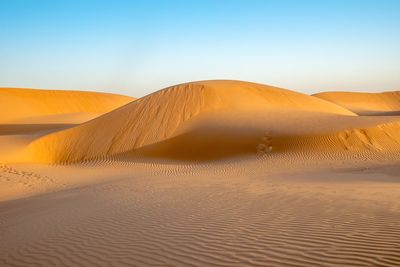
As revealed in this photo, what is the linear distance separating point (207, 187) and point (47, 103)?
223ft

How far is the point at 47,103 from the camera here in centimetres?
7394

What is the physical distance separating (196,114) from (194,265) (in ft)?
77.5

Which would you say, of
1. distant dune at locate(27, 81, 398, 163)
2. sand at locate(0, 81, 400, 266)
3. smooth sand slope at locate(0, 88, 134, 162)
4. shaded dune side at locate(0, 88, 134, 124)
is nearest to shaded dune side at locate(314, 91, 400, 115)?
smooth sand slope at locate(0, 88, 134, 162)

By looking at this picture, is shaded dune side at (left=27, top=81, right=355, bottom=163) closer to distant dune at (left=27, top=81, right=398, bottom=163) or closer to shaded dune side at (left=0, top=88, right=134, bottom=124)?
distant dune at (left=27, top=81, right=398, bottom=163)

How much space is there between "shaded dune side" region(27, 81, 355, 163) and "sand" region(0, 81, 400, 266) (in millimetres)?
122

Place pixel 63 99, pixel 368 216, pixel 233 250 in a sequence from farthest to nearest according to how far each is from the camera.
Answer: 1. pixel 63 99
2. pixel 368 216
3. pixel 233 250

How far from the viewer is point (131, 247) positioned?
5781 millimetres

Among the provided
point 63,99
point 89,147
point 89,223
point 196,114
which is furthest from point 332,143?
point 63,99

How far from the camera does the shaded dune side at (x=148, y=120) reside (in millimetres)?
24984

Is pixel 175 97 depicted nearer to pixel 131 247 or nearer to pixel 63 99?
pixel 131 247

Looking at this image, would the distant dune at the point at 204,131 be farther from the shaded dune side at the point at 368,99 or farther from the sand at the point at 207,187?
the shaded dune side at the point at 368,99

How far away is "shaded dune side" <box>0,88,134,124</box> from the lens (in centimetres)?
6512

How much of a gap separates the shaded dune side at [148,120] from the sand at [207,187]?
0.12 meters

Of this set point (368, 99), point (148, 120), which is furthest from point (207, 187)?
point (368, 99)
